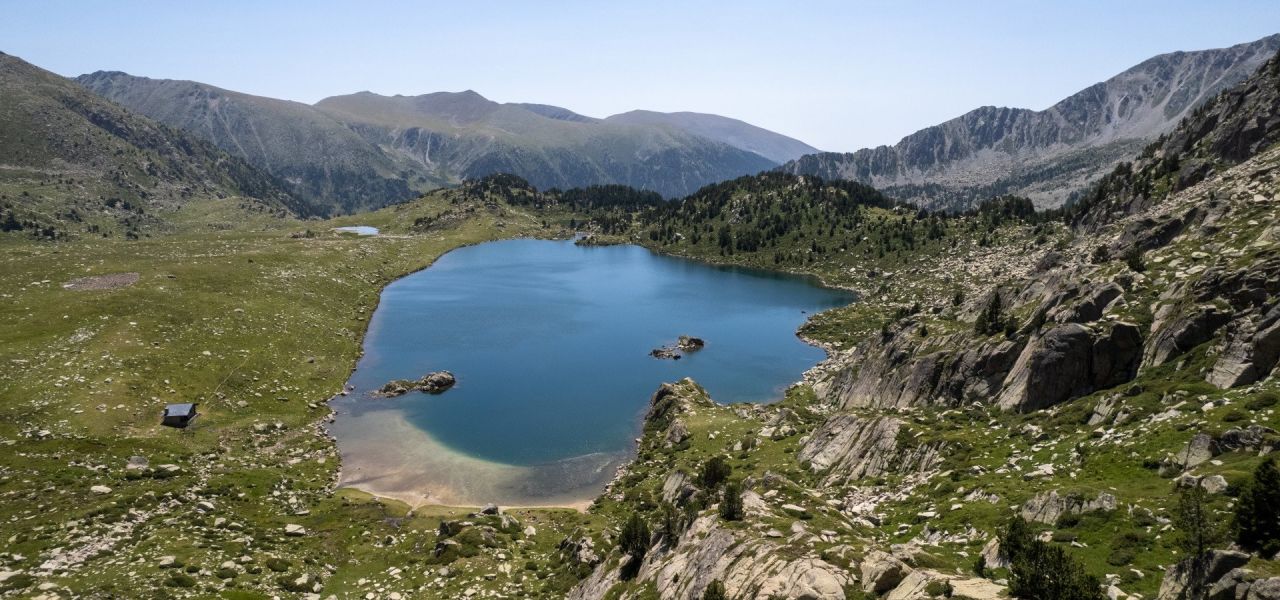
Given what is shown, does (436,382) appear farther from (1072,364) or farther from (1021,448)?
(1072,364)

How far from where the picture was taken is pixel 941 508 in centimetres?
3016

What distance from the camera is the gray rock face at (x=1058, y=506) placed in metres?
23.4

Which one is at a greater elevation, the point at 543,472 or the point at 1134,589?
the point at 1134,589

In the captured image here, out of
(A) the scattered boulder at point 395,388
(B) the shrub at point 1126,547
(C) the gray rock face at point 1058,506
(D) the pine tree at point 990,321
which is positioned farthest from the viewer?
(A) the scattered boulder at point 395,388

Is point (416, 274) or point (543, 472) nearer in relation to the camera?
point (543, 472)

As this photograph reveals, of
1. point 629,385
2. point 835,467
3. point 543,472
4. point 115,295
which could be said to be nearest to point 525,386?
point 629,385

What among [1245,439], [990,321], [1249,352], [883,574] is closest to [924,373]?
[990,321]

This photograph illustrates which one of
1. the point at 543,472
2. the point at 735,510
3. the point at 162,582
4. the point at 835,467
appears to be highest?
the point at 735,510

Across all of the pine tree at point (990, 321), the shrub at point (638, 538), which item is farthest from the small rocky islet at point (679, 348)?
the shrub at point (638, 538)

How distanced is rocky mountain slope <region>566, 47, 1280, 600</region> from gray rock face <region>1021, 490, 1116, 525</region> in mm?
97

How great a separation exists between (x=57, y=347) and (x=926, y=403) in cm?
8745

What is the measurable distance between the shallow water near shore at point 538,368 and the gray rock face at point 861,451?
70.9 ft

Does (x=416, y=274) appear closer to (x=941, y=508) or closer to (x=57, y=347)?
(x=57, y=347)

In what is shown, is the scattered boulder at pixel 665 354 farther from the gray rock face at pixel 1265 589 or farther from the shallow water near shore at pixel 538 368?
the gray rock face at pixel 1265 589
